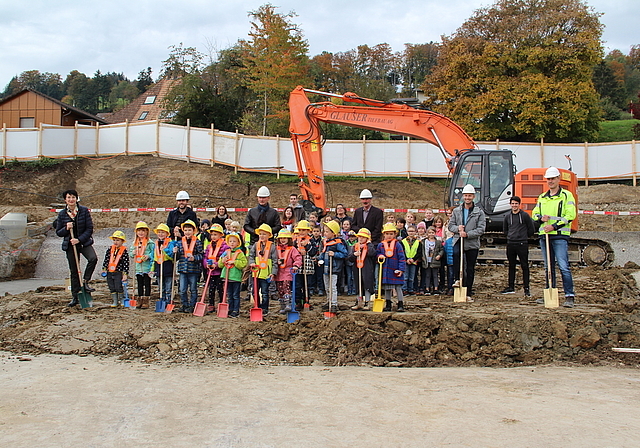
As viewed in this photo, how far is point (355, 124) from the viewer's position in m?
16.8

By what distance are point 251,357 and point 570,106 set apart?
1013 inches

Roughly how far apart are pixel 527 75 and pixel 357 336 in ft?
83.3

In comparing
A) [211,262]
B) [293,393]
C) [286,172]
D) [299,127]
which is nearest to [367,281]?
[211,262]

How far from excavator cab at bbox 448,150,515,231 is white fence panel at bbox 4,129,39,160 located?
1910 cm

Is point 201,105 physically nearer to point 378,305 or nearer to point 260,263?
point 260,263

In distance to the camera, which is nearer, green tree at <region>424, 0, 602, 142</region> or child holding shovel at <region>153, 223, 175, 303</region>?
child holding shovel at <region>153, 223, 175, 303</region>

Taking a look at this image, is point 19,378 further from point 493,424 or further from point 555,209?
point 555,209

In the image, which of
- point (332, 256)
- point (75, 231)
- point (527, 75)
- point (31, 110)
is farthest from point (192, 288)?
point (31, 110)

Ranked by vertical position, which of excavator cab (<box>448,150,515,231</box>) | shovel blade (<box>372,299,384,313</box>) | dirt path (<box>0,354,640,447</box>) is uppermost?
excavator cab (<box>448,150,515,231</box>)

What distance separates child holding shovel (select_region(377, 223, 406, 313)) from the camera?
984 centimetres

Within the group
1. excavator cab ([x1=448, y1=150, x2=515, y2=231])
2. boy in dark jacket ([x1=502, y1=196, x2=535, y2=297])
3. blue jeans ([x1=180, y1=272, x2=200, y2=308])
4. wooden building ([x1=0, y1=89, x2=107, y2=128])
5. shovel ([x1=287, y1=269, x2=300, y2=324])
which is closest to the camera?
shovel ([x1=287, y1=269, x2=300, y2=324])

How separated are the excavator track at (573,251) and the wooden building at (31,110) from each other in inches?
1079

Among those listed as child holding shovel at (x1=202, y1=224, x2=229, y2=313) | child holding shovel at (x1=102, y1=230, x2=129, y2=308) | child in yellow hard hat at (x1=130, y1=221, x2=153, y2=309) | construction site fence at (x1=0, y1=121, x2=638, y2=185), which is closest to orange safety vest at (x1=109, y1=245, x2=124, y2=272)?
child holding shovel at (x1=102, y1=230, x2=129, y2=308)

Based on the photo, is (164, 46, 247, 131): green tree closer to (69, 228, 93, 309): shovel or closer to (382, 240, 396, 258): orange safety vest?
(69, 228, 93, 309): shovel
